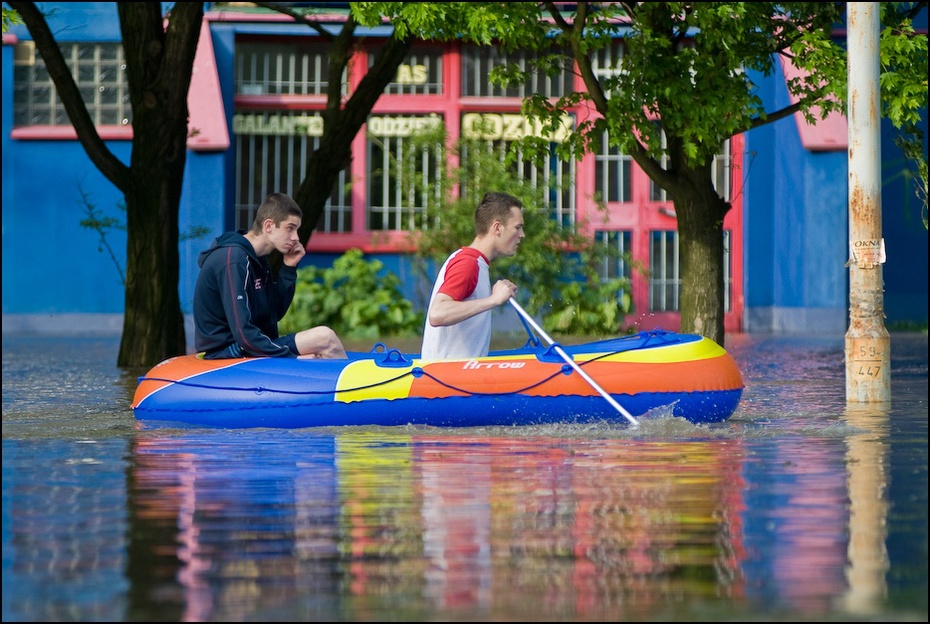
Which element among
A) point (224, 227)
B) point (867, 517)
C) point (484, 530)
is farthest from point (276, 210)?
point (224, 227)

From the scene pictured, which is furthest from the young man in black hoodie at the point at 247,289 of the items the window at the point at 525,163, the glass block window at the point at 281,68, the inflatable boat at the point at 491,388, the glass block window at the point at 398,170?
the glass block window at the point at 281,68

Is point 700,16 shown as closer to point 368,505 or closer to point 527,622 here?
point 368,505

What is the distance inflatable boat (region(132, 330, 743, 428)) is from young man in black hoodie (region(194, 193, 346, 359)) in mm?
220

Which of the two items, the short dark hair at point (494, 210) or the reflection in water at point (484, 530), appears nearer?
the reflection in water at point (484, 530)

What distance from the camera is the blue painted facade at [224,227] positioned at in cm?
2759

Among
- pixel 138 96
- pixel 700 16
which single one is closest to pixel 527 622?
pixel 700 16

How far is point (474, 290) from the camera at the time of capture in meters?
10.4

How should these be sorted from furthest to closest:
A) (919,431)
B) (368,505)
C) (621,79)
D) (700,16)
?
(621,79) < (700,16) < (919,431) < (368,505)

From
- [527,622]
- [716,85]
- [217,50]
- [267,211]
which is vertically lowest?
[527,622]

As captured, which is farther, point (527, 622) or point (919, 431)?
point (919, 431)

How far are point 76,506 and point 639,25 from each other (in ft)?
33.2

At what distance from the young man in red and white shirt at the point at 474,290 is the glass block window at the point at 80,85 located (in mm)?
18108

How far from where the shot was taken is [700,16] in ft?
49.0

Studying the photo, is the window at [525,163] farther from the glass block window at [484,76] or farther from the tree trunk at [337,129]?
the tree trunk at [337,129]
